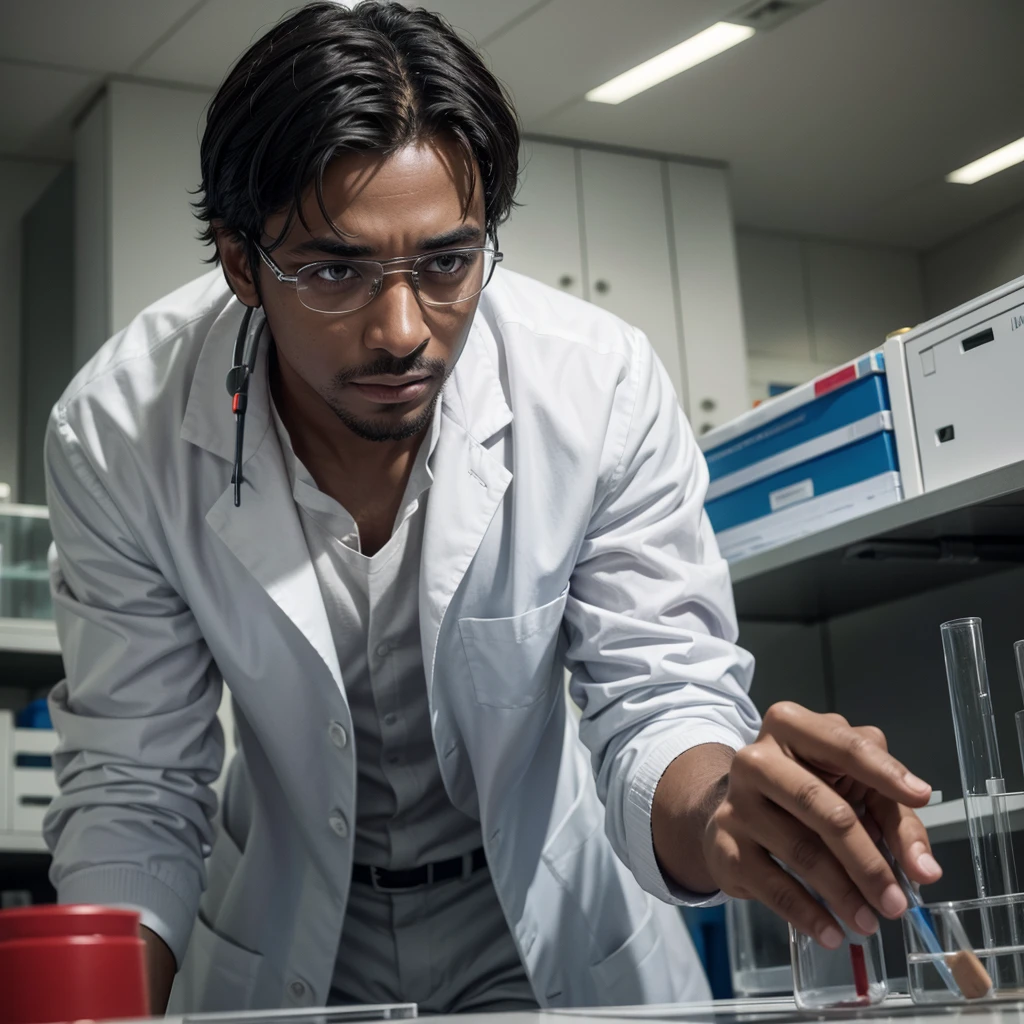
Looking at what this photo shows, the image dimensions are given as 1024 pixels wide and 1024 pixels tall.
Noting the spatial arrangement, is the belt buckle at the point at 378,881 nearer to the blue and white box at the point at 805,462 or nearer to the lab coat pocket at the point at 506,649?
the lab coat pocket at the point at 506,649

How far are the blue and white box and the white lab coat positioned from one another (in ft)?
1.79

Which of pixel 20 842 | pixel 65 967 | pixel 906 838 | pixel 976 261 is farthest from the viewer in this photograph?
pixel 20 842

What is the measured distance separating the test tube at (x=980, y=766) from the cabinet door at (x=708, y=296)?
8.34 ft

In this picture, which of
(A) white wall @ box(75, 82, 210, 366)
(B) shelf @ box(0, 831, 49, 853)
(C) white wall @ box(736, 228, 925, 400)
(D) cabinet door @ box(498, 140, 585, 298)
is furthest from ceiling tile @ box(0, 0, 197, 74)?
(B) shelf @ box(0, 831, 49, 853)

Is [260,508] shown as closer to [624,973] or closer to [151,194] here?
[624,973]

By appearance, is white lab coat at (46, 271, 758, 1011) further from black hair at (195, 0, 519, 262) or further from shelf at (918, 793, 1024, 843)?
shelf at (918, 793, 1024, 843)

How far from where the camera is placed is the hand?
27.1 inches

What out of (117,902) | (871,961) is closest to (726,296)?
(117,902)

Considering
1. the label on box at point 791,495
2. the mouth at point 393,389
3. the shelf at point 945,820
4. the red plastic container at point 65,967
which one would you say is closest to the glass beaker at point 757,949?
the shelf at point 945,820

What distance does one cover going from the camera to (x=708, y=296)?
3.76m

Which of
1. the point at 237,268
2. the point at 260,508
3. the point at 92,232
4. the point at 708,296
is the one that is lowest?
the point at 260,508

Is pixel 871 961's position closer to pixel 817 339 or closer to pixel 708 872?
pixel 708 872

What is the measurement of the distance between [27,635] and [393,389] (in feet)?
6.60

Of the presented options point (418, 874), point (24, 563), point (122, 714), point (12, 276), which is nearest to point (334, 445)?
point (122, 714)
